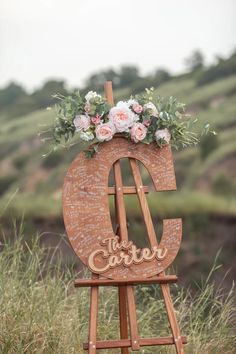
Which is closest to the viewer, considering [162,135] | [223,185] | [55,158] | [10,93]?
[162,135]

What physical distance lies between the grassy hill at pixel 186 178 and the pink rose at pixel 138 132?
704 centimetres

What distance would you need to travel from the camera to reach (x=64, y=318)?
5.82 m

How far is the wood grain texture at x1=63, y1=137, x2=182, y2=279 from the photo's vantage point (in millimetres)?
4887

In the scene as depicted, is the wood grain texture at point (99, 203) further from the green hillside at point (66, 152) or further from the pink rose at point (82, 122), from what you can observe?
the green hillside at point (66, 152)

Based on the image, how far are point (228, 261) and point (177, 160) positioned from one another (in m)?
6.69

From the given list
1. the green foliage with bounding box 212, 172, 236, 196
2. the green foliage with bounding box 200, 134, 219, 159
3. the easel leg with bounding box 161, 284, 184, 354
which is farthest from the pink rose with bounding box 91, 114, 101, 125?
the green foliage with bounding box 200, 134, 219, 159

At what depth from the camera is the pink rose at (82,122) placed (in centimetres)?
500

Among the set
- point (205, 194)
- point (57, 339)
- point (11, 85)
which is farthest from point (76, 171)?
point (11, 85)

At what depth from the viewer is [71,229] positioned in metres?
4.88

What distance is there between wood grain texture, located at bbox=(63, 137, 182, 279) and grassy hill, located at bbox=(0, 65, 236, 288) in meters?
6.99

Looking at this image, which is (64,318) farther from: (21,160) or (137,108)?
(21,160)

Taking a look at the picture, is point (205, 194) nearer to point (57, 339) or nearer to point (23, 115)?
point (23, 115)

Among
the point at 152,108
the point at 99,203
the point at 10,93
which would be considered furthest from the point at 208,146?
the point at 99,203

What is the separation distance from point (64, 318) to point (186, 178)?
46.1ft
